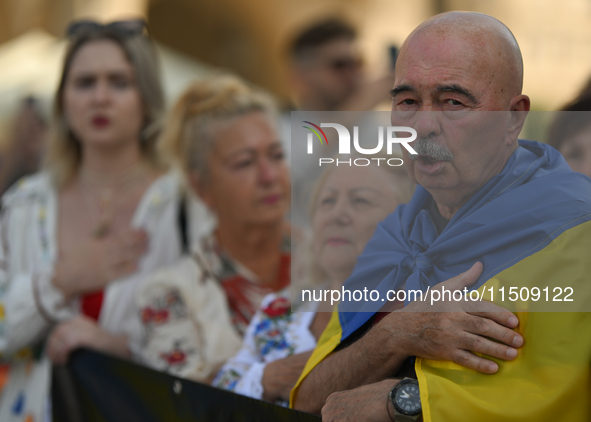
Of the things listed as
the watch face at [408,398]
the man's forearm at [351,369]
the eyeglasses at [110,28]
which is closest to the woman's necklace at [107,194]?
the eyeglasses at [110,28]

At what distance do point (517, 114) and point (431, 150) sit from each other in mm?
202

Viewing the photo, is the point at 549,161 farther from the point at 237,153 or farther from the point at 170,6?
the point at 170,6

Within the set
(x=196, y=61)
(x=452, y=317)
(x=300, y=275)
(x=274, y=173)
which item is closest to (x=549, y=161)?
(x=452, y=317)

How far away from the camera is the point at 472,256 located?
1.30m

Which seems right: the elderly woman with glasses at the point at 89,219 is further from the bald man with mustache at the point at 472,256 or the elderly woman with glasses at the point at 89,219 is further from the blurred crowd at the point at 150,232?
the bald man with mustache at the point at 472,256

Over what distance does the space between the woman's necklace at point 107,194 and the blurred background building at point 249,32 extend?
2.03m

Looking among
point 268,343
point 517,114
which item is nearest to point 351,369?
point 268,343

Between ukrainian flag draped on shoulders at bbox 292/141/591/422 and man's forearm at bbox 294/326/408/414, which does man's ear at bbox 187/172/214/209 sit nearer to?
man's forearm at bbox 294/326/408/414

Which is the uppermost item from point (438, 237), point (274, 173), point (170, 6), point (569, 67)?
point (170, 6)

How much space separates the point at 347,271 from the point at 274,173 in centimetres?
96

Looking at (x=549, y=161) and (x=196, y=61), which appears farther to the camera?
(x=196, y=61)

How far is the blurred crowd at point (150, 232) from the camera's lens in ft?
7.57

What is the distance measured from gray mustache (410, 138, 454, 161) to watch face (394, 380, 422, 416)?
1.62 feet

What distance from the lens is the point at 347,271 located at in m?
1.68
